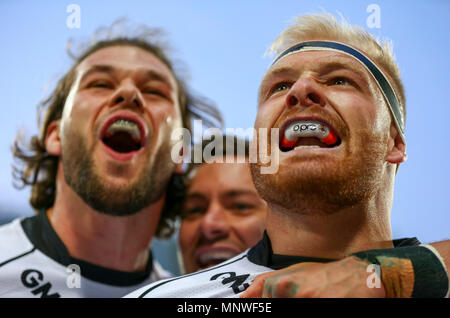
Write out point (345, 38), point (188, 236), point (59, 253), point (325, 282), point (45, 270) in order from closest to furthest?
point (325, 282)
point (345, 38)
point (45, 270)
point (59, 253)
point (188, 236)

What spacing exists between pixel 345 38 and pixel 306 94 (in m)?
0.50

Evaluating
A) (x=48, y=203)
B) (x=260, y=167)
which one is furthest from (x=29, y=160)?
(x=260, y=167)

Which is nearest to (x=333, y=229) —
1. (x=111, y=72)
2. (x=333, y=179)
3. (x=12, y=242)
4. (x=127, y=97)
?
(x=333, y=179)

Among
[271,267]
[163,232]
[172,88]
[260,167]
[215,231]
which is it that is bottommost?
[163,232]

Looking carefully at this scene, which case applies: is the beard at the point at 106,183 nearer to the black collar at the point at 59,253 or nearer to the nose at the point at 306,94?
the black collar at the point at 59,253

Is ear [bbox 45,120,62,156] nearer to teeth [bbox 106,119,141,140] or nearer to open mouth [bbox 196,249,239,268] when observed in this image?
teeth [bbox 106,119,141,140]

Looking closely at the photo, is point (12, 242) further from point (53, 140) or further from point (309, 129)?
point (309, 129)

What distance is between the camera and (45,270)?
8.20 feet

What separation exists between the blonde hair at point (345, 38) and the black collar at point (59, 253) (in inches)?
62.6

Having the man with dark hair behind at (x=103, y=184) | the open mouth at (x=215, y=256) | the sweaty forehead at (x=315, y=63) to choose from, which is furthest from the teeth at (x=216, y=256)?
the sweaty forehead at (x=315, y=63)

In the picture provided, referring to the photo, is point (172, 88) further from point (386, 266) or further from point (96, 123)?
point (386, 266)

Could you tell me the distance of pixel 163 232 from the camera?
3.56m

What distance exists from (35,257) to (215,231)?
1.05m

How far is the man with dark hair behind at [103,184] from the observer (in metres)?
2.57
